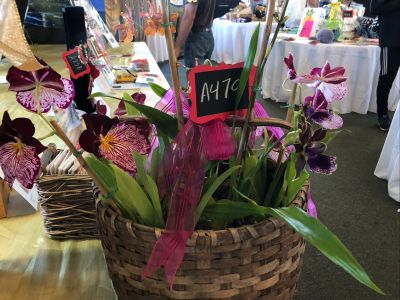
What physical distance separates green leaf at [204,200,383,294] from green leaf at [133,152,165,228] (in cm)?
7

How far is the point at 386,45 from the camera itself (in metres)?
2.73

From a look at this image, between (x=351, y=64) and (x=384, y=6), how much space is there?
2.16 ft

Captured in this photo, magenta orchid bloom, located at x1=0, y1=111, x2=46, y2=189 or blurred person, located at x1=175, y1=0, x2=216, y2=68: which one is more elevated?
magenta orchid bloom, located at x1=0, y1=111, x2=46, y2=189

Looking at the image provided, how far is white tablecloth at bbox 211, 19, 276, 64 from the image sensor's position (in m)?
4.26

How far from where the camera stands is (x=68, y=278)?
2.02ft

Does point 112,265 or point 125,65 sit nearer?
point 112,265

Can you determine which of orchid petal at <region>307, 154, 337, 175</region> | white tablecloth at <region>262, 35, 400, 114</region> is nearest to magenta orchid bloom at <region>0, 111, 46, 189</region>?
orchid petal at <region>307, 154, 337, 175</region>

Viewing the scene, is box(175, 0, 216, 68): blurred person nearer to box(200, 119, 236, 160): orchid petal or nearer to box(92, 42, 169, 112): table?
box(92, 42, 169, 112): table

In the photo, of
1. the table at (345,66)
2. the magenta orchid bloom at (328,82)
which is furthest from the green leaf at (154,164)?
the table at (345,66)

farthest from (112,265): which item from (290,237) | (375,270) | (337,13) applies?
(337,13)

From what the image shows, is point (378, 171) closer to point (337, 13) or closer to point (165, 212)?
point (337, 13)

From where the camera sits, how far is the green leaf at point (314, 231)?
0.37m

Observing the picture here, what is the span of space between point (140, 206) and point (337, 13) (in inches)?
136

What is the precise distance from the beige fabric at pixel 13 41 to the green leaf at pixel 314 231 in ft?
0.86
